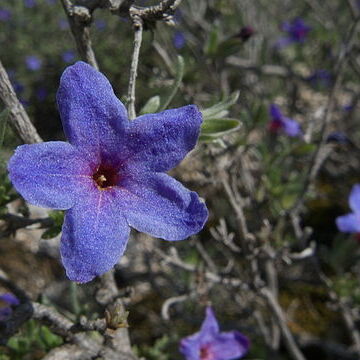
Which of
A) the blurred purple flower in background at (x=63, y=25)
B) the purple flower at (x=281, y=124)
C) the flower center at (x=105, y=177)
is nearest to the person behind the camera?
the flower center at (x=105, y=177)

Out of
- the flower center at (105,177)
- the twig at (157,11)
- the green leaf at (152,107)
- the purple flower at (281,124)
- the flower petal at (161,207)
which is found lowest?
the purple flower at (281,124)

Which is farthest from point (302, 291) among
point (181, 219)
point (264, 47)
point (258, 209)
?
point (181, 219)

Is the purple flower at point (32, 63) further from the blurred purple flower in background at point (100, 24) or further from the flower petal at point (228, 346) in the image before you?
the flower petal at point (228, 346)

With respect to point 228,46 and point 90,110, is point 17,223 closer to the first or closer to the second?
point 90,110

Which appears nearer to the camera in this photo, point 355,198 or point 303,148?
point 303,148

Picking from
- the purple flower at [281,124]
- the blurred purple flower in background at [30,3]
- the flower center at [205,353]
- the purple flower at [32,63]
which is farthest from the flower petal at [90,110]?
the blurred purple flower in background at [30,3]

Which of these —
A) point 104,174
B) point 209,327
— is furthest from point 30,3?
point 104,174

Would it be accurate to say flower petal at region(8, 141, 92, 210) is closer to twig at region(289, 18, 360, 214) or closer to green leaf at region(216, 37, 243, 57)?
green leaf at region(216, 37, 243, 57)

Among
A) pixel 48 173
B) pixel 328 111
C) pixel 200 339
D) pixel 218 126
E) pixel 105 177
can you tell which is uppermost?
pixel 48 173
